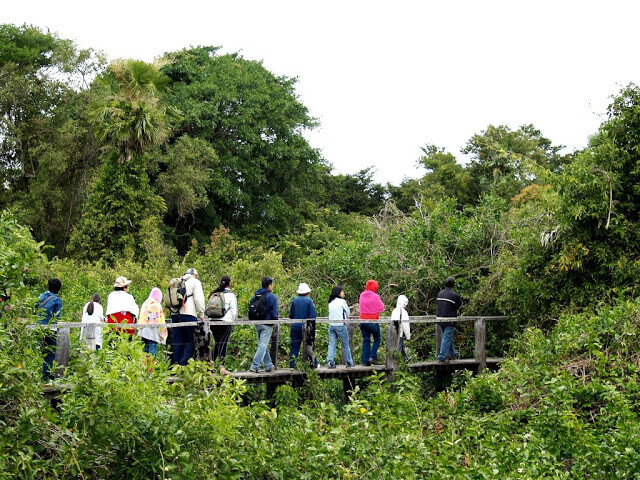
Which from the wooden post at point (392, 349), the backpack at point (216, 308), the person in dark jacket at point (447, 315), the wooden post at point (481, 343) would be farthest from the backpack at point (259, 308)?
the wooden post at point (481, 343)

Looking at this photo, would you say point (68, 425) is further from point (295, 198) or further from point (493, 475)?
point (295, 198)

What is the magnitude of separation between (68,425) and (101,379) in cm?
67

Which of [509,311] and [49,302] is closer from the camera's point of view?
[49,302]

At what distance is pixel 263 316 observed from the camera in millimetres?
12484

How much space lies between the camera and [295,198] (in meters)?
41.2

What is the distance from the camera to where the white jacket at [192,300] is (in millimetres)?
12102

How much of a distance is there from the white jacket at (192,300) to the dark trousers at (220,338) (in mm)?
319

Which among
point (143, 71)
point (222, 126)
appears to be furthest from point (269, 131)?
point (143, 71)

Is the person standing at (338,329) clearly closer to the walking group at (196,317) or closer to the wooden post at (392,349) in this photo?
the walking group at (196,317)

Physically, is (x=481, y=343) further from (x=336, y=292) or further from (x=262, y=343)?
(x=262, y=343)

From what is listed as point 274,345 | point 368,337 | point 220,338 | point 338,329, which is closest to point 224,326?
point 220,338

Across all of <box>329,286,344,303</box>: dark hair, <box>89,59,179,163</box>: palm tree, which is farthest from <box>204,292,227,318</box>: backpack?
<box>89,59,179,163</box>: palm tree

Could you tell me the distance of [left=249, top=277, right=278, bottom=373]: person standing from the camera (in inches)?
486

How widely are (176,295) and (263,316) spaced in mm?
1318
